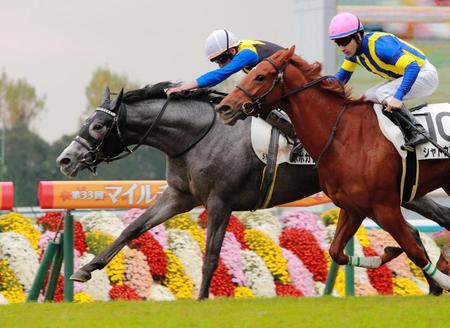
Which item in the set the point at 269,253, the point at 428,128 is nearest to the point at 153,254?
the point at 269,253

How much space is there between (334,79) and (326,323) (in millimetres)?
1762

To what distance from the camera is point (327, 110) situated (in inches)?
267

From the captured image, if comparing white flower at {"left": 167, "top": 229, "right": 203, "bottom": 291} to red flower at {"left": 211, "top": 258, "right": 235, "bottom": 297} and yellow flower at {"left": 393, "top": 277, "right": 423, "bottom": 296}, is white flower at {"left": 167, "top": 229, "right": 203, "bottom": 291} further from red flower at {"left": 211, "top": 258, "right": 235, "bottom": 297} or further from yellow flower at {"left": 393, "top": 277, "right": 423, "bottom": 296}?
yellow flower at {"left": 393, "top": 277, "right": 423, "bottom": 296}

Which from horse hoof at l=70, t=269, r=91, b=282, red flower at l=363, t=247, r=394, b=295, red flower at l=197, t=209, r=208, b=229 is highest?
horse hoof at l=70, t=269, r=91, b=282

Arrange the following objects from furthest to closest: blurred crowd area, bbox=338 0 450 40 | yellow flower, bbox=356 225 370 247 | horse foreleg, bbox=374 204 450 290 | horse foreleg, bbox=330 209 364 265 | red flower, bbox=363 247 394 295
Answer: blurred crowd area, bbox=338 0 450 40
yellow flower, bbox=356 225 370 247
red flower, bbox=363 247 394 295
horse foreleg, bbox=330 209 364 265
horse foreleg, bbox=374 204 450 290

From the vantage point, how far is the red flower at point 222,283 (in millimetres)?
9000

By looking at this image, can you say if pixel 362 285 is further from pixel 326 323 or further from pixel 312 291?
pixel 326 323

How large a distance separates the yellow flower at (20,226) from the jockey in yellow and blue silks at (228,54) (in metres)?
2.16

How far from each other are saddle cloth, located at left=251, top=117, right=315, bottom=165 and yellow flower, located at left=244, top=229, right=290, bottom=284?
190 centimetres

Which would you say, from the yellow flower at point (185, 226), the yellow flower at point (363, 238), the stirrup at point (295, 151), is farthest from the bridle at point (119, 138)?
the yellow flower at point (363, 238)

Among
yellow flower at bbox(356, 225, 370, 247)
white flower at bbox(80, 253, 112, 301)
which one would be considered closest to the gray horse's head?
white flower at bbox(80, 253, 112, 301)

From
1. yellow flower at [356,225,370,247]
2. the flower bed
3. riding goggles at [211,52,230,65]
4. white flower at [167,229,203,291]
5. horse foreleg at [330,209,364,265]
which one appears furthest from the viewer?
yellow flower at [356,225,370,247]

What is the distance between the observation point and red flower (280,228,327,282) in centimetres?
944

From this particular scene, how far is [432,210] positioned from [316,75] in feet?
5.21
